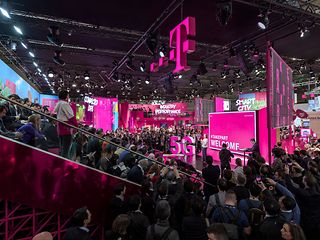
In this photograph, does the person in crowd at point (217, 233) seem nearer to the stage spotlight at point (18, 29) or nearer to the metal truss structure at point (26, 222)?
the metal truss structure at point (26, 222)

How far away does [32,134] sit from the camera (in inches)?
147

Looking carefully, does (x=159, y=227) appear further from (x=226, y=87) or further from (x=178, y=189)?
(x=226, y=87)

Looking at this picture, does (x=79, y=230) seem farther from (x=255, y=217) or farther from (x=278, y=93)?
(x=278, y=93)

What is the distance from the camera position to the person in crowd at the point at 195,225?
2680 millimetres

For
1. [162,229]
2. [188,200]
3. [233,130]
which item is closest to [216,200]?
[188,200]

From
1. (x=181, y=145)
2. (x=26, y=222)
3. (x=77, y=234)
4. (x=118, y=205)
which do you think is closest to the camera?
(x=77, y=234)

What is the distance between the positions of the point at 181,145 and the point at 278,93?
7.29 meters

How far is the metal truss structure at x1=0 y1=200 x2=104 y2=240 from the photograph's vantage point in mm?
3322

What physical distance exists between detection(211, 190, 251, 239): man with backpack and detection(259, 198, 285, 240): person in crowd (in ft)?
0.68

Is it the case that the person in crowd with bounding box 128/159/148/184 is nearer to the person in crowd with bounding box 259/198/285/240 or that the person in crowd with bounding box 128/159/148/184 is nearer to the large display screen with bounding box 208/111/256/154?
the person in crowd with bounding box 259/198/285/240

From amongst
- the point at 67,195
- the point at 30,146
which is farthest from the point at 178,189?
the point at 30,146

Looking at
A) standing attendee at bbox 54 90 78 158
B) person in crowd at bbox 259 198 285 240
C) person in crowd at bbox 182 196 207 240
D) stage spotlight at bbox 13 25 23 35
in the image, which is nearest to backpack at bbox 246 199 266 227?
person in crowd at bbox 259 198 285 240

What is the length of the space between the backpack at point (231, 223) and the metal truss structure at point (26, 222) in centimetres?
247

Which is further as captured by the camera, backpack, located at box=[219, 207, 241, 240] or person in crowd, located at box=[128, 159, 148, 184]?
person in crowd, located at box=[128, 159, 148, 184]
